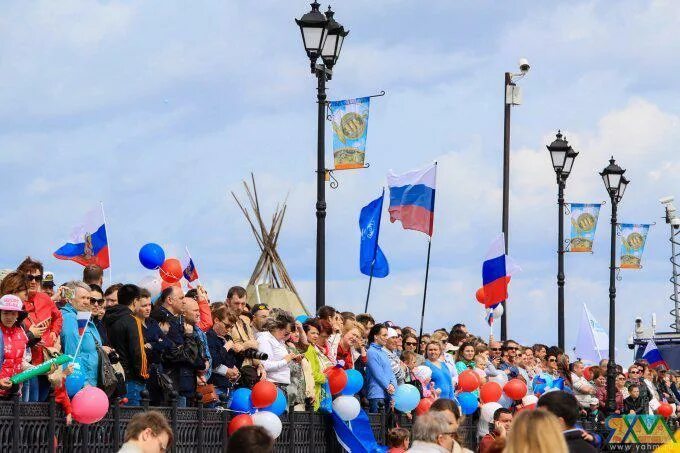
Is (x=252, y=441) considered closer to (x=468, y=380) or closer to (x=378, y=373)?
(x=378, y=373)

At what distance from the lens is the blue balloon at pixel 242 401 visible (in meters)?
16.6

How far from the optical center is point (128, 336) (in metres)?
14.7

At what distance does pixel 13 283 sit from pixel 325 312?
6.30 m

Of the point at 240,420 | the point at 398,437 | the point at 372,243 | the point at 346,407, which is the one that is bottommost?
the point at 398,437

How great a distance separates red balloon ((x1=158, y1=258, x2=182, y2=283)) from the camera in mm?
18375

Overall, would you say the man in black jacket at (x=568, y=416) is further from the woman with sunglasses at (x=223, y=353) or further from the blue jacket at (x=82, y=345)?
the woman with sunglasses at (x=223, y=353)

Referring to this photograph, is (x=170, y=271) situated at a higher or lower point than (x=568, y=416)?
higher

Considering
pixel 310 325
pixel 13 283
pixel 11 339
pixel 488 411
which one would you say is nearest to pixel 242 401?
pixel 310 325

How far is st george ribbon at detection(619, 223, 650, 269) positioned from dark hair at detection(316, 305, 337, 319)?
25865 millimetres

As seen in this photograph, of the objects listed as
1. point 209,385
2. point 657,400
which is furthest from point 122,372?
point 657,400

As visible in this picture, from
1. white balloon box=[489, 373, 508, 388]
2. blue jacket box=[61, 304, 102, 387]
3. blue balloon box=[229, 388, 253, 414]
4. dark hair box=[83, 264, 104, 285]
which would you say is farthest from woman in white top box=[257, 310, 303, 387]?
white balloon box=[489, 373, 508, 388]

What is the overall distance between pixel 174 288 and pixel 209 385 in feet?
4.64

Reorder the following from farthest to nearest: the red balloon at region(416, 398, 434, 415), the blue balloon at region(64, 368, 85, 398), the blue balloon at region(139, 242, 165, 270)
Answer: the red balloon at region(416, 398, 434, 415) < the blue balloon at region(139, 242, 165, 270) < the blue balloon at region(64, 368, 85, 398)

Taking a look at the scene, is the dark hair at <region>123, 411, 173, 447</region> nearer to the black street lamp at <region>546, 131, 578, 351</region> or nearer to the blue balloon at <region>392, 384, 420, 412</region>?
the blue balloon at <region>392, 384, 420, 412</region>
